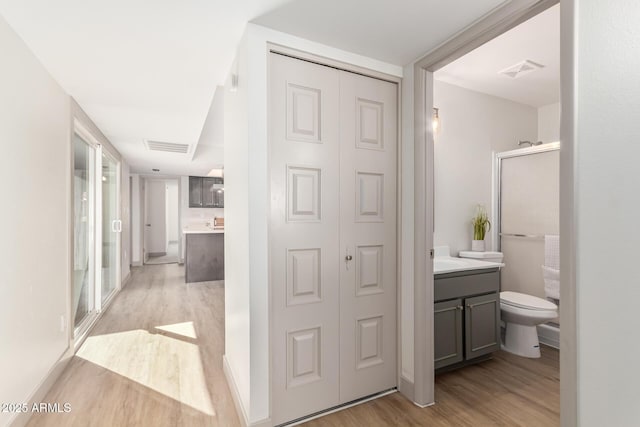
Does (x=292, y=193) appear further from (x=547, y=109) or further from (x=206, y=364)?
(x=547, y=109)

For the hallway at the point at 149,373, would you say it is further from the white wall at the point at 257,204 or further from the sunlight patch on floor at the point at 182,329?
the white wall at the point at 257,204

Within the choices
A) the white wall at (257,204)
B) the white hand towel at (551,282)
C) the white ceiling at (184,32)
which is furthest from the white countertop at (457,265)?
the white ceiling at (184,32)

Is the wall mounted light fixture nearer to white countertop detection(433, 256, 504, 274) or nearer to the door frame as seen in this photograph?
the door frame

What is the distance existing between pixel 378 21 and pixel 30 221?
2426 mm

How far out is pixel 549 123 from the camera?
355cm

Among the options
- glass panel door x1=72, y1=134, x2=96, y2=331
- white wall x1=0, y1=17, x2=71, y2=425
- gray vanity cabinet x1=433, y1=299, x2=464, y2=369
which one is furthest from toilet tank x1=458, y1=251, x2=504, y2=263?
glass panel door x1=72, y1=134, x2=96, y2=331

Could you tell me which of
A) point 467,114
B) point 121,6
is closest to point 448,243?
point 467,114

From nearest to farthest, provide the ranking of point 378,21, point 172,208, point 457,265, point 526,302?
point 378,21, point 457,265, point 526,302, point 172,208

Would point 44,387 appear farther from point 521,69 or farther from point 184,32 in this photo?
point 521,69

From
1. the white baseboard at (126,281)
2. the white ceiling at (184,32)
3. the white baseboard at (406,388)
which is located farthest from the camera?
the white baseboard at (126,281)

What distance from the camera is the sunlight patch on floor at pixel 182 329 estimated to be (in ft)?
10.7

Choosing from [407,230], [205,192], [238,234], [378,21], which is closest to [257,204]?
[238,234]

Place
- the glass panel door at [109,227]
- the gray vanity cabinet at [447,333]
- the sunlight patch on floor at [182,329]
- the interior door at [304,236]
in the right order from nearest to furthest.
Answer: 1. the interior door at [304,236]
2. the gray vanity cabinet at [447,333]
3. the sunlight patch on floor at [182,329]
4. the glass panel door at [109,227]

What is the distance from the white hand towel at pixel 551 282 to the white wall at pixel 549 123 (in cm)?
154
